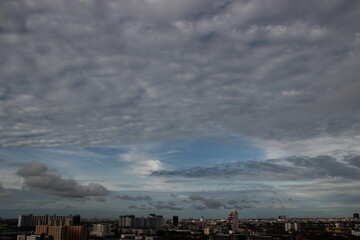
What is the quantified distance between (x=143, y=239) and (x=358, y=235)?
12989 cm

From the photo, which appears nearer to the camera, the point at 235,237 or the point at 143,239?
the point at 143,239

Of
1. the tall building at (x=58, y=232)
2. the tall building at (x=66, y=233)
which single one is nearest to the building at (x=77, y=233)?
the tall building at (x=66, y=233)

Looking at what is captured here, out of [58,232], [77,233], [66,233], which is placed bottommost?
[66,233]

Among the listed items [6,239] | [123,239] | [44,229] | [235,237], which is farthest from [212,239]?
[6,239]

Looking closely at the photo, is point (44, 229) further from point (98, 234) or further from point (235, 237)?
point (235, 237)

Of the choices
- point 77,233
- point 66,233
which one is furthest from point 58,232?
point 77,233

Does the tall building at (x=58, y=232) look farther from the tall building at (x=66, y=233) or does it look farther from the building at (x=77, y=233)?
the building at (x=77, y=233)

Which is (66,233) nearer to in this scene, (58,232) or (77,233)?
(58,232)

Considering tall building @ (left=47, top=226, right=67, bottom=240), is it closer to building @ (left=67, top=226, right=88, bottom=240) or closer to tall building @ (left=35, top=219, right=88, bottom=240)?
tall building @ (left=35, top=219, right=88, bottom=240)

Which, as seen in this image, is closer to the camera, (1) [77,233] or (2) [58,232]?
(1) [77,233]

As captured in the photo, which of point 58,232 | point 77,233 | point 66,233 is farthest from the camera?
point 66,233

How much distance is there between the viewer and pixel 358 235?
632 feet

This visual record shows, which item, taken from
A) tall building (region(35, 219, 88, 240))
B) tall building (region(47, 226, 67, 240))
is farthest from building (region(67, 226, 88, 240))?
tall building (region(47, 226, 67, 240))

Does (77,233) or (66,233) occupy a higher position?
(77,233)
